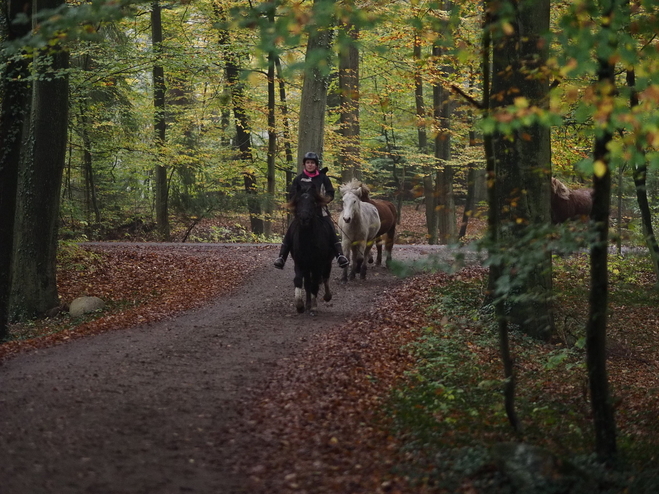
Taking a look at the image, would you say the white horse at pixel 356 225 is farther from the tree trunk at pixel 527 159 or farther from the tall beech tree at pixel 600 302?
the tall beech tree at pixel 600 302

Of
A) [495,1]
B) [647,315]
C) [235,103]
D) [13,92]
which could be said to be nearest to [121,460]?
[495,1]

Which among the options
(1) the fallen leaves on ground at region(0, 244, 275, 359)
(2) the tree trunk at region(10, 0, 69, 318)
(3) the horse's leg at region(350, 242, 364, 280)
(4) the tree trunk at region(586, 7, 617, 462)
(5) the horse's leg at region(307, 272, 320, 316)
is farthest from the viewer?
(3) the horse's leg at region(350, 242, 364, 280)

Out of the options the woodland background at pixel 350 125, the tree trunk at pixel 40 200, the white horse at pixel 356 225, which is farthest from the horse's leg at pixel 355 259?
the tree trunk at pixel 40 200

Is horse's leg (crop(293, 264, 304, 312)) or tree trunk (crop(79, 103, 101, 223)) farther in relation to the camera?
tree trunk (crop(79, 103, 101, 223))

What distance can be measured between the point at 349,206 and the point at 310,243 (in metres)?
2.54

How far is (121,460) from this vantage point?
538 centimetres

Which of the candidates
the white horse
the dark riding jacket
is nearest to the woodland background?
the white horse

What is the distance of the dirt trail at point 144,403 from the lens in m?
5.12

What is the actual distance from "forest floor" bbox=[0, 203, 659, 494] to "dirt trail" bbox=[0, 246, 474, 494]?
0.02 meters

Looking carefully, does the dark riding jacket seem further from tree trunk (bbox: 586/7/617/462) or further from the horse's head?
tree trunk (bbox: 586/7/617/462)

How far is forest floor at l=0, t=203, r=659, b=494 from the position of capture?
17.2 ft

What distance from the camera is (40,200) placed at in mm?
13883

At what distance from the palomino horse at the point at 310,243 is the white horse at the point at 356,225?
1891mm

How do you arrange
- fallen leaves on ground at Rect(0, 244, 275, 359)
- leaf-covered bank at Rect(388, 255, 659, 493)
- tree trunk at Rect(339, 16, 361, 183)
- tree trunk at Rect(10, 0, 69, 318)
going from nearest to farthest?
leaf-covered bank at Rect(388, 255, 659, 493), fallen leaves on ground at Rect(0, 244, 275, 359), tree trunk at Rect(10, 0, 69, 318), tree trunk at Rect(339, 16, 361, 183)
